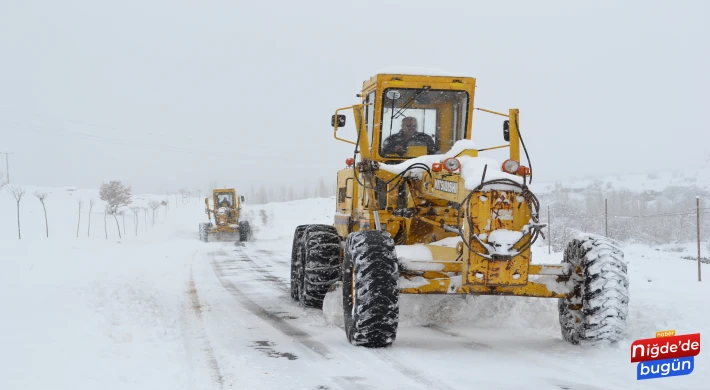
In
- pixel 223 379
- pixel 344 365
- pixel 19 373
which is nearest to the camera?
pixel 19 373

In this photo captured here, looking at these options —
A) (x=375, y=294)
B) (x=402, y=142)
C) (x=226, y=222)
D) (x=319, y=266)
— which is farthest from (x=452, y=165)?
(x=226, y=222)

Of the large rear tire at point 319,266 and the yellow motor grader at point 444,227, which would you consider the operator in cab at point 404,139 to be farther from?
the large rear tire at point 319,266

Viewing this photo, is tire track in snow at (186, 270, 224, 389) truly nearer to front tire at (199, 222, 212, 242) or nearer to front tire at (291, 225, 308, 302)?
front tire at (291, 225, 308, 302)

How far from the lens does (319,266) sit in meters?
9.98

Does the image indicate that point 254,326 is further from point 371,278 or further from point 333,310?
point 371,278

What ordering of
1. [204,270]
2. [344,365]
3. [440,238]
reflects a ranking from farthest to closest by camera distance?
[204,270] < [440,238] < [344,365]

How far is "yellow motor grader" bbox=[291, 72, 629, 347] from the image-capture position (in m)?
6.63

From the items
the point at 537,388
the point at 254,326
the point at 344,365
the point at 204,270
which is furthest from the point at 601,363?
the point at 204,270

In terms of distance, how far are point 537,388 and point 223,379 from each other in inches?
101

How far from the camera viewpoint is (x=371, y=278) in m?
6.82

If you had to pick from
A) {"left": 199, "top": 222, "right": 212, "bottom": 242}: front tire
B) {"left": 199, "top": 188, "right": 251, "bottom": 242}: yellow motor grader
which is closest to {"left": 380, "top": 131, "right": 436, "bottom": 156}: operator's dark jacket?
{"left": 199, "top": 188, "right": 251, "bottom": 242}: yellow motor grader

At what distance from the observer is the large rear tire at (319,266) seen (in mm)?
9969

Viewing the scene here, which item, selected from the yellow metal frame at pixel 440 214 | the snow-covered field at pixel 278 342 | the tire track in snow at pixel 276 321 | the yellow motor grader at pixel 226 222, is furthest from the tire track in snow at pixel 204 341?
A: the yellow motor grader at pixel 226 222

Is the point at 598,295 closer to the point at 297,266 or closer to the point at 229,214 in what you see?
the point at 297,266
